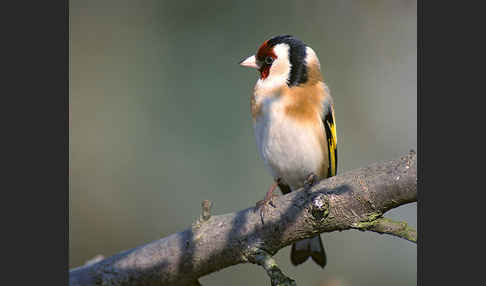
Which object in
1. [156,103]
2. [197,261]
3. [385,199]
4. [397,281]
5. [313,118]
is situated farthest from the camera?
[156,103]

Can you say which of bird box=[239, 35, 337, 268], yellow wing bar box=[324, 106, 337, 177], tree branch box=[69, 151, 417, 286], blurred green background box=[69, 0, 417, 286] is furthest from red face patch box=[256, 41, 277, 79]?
blurred green background box=[69, 0, 417, 286]

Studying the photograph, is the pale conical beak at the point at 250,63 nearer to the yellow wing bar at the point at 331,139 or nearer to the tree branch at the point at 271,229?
the yellow wing bar at the point at 331,139

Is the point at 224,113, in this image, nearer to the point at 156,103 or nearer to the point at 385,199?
the point at 156,103

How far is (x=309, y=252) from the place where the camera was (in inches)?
128

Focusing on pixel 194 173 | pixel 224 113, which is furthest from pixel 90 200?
pixel 224 113

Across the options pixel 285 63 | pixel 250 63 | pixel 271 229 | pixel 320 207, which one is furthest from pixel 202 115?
pixel 320 207

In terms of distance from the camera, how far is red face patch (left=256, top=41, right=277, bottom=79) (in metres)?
3.14

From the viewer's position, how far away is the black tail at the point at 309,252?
3244 mm

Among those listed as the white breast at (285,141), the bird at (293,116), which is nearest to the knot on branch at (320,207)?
the bird at (293,116)

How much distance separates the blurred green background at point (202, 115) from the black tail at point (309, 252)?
1095 millimetres

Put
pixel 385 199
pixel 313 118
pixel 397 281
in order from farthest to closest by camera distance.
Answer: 1. pixel 397 281
2. pixel 313 118
3. pixel 385 199

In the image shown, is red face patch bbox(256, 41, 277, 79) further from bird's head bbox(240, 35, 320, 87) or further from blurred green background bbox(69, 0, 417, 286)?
blurred green background bbox(69, 0, 417, 286)

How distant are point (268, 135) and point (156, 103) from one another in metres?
2.42

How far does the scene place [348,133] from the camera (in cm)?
438
